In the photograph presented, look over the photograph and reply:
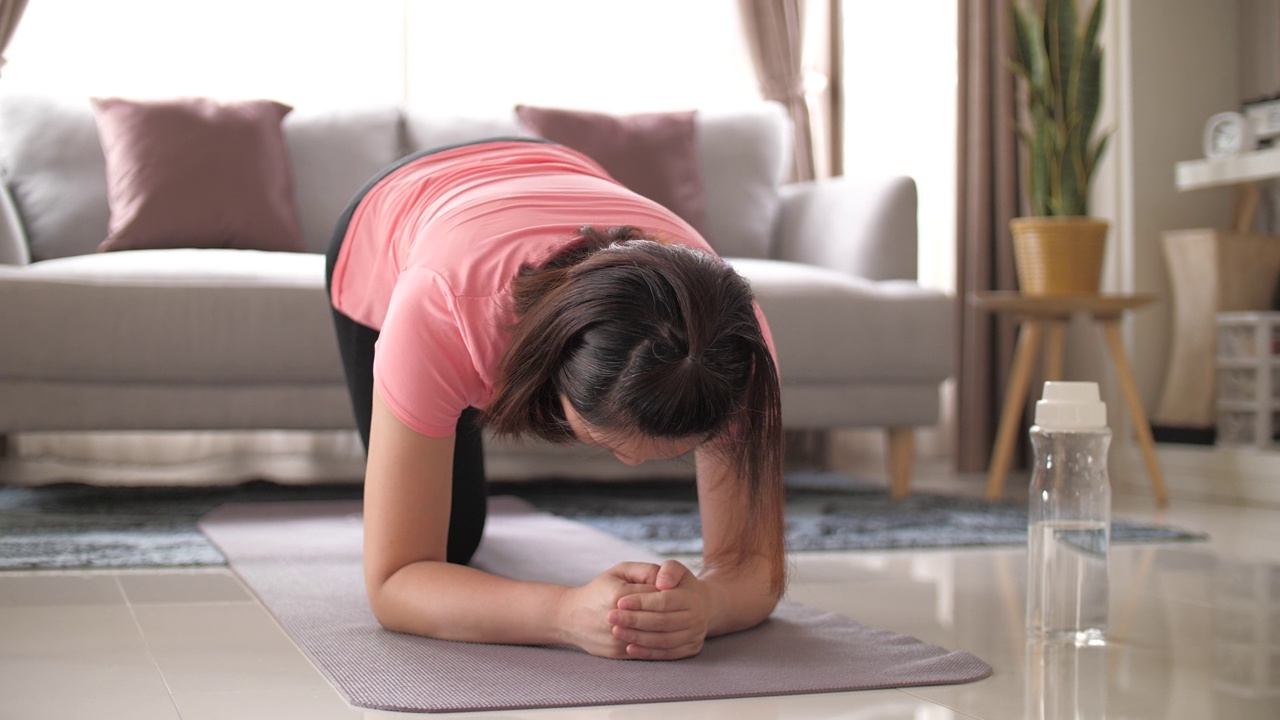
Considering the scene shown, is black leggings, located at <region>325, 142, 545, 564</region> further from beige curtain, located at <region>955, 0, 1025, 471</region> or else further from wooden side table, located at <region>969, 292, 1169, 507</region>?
beige curtain, located at <region>955, 0, 1025, 471</region>

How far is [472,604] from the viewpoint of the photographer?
1267 millimetres

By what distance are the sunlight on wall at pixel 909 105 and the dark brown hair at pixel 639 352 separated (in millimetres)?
2765

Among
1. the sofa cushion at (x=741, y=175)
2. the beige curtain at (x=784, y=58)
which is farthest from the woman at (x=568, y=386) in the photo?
the beige curtain at (x=784, y=58)

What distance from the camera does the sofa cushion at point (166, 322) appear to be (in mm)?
2295

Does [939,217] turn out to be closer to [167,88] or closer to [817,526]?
[817,526]

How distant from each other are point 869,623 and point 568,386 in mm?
608

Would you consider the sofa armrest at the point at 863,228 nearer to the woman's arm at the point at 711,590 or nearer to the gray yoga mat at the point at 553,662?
the gray yoga mat at the point at 553,662

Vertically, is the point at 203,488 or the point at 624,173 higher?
the point at 624,173

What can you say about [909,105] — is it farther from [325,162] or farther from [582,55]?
[325,162]

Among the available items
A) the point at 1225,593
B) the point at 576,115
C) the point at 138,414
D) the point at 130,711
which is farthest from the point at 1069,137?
the point at 130,711

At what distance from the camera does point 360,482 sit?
3.11 m

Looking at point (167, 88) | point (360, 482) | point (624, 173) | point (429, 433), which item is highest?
Answer: point (167, 88)

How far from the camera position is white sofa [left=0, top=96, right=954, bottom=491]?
233 centimetres

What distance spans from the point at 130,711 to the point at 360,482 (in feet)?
6.73
